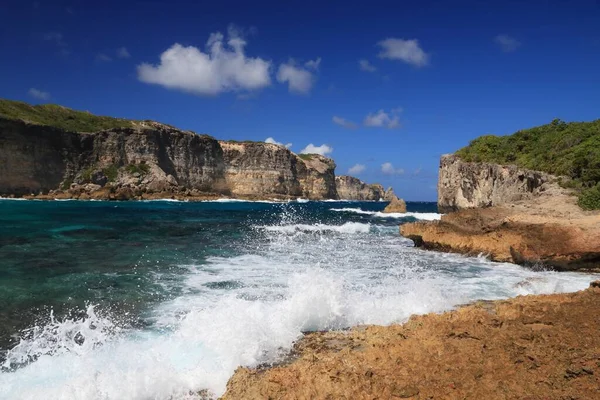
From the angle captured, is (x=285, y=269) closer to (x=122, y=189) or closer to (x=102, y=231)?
(x=102, y=231)

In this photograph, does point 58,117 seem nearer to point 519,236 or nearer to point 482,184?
point 482,184

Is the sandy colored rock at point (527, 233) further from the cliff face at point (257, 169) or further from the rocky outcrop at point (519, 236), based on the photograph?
the cliff face at point (257, 169)

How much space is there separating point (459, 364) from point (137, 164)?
321ft

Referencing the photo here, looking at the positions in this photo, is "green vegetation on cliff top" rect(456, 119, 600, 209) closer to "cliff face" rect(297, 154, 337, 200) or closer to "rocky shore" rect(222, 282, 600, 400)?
"rocky shore" rect(222, 282, 600, 400)

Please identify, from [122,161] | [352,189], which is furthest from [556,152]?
[352,189]

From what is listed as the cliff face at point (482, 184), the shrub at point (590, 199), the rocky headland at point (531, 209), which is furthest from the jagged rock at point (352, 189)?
the shrub at point (590, 199)

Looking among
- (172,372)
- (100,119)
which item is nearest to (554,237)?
(172,372)

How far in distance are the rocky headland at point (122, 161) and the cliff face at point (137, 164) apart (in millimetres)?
173

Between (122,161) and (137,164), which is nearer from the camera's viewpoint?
(122,161)

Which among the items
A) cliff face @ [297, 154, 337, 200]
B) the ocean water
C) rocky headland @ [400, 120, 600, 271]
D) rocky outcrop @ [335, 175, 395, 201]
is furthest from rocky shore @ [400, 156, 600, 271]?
rocky outcrop @ [335, 175, 395, 201]

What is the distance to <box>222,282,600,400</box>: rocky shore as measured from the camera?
422 cm

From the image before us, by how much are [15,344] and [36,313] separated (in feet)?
6.46

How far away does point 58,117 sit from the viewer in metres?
93.8

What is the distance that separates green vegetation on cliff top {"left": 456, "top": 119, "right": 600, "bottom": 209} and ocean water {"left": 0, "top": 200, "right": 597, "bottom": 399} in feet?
31.2
